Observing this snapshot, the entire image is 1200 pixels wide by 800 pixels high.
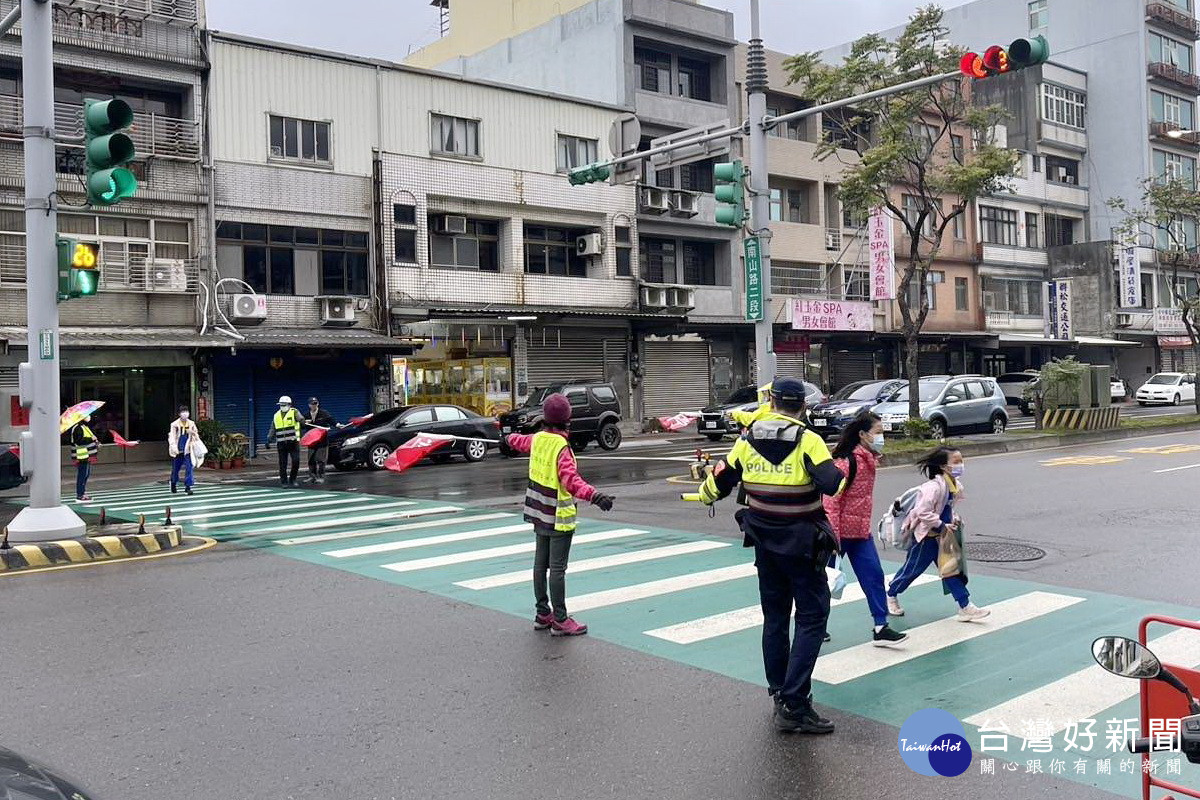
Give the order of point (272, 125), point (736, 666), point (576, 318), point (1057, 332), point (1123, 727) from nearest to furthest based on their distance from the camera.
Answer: point (1123, 727) < point (736, 666) < point (272, 125) < point (576, 318) < point (1057, 332)

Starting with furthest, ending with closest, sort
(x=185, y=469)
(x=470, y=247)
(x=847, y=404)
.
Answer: (x=470, y=247), (x=847, y=404), (x=185, y=469)

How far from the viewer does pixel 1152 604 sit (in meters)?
8.08

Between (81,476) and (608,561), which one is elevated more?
(81,476)

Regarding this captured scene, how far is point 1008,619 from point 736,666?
2.47 m

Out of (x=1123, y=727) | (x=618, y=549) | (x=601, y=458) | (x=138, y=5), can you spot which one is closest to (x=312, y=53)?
(x=138, y=5)

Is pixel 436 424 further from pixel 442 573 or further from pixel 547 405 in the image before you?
pixel 547 405

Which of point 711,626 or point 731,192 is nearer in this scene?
point 711,626

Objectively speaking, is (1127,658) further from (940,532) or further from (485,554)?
(485,554)

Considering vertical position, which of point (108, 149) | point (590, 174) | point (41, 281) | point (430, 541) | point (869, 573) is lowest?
point (430, 541)

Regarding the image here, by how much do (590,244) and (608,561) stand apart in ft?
78.3

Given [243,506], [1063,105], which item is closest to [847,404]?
[243,506]

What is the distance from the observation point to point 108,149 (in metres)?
10.2

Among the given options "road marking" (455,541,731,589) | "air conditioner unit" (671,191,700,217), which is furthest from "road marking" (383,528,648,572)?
"air conditioner unit" (671,191,700,217)

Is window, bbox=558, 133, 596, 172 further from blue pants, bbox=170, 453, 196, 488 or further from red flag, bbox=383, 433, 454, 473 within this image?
blue pants, bbox=170, 453, 196, 488
